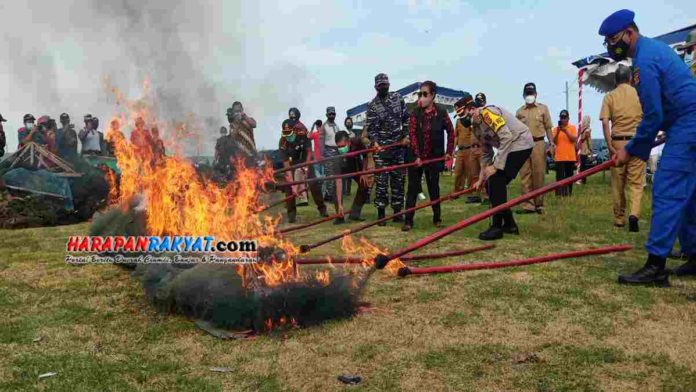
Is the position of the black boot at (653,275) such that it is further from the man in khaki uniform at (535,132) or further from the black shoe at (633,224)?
the man in khaki uniform at (535,132)

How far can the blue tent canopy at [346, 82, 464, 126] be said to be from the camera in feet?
69.4

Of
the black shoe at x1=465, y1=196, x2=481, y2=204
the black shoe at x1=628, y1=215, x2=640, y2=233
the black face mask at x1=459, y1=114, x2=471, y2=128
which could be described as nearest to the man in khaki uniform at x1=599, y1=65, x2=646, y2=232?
the black shoe at x1=628, y1=215, x2=640, y2=233

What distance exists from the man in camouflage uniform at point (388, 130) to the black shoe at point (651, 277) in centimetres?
470

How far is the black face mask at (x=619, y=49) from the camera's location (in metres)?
4.70

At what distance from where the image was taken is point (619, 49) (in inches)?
186

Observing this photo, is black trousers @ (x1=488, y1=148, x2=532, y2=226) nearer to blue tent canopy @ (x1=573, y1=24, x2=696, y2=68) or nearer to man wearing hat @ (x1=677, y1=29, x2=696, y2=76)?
man wearing hat @ (x1=677, y1=29, x2=696, y2=76)

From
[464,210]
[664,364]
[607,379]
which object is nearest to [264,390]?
[607,379]

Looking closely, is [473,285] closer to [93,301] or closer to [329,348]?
[329,348]

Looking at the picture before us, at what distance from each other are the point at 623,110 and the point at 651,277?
3744 millimetres

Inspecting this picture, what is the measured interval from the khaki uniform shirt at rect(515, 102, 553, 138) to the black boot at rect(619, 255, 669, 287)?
5.67 meters

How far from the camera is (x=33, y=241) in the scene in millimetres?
7754

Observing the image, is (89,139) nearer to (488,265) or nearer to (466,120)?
(466,120)

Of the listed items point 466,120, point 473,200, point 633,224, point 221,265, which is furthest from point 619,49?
point 473,200

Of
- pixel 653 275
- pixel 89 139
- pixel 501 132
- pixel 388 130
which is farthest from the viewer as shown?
pixel 89 139
